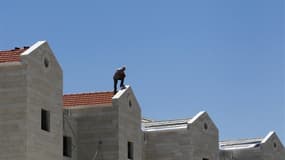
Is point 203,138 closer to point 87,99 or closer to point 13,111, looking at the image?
point 87,99

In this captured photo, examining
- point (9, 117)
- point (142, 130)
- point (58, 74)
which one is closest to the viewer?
point (9, 117)

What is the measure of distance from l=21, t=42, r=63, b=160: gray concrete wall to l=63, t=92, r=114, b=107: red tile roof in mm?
5067

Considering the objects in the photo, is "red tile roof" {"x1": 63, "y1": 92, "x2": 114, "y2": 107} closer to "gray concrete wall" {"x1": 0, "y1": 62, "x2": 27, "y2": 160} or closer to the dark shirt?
the dark shirt

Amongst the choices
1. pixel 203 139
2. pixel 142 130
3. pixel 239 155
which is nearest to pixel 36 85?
pixel 142 130

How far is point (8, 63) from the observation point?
4519 centimetres

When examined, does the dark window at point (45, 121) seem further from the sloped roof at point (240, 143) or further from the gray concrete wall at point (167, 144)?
the sloped roof at point (240, 143)

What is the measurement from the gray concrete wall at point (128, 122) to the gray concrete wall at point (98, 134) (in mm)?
442

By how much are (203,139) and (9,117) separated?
20420mm

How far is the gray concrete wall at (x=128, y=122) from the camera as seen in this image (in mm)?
52656

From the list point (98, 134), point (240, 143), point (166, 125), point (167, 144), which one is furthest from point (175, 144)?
point (240, 143)

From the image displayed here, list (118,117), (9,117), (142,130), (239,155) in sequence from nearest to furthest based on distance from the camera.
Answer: (9,117)
(118,117)
(142,130)
(239,155)

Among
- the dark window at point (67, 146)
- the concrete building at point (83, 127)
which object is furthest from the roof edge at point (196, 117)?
the dark window at point (67, 146)

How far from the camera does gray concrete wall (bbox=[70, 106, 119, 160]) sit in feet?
172

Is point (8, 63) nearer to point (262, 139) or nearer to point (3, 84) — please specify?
point (3, 84)
